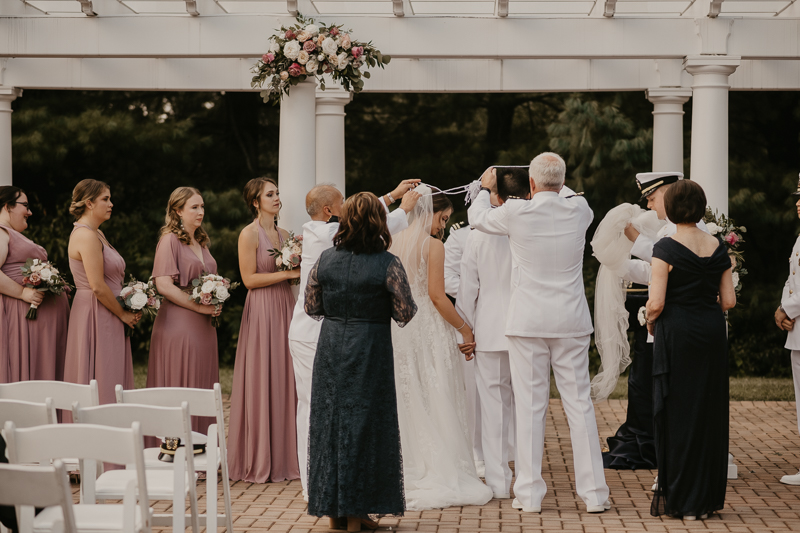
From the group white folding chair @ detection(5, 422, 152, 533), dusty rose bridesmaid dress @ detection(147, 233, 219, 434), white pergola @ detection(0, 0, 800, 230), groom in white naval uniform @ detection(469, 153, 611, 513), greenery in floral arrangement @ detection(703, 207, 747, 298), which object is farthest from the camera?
white pergola @ detection(0, 0, 800, 230)

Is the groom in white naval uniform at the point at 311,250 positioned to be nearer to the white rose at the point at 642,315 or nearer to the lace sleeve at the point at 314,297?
the lace sleeve at the point at 314,297

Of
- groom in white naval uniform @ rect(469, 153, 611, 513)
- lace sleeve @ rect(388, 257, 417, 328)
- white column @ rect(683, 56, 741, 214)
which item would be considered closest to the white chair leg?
lace sleeve @ rect(388, 257, 417, 328)

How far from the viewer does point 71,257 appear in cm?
646

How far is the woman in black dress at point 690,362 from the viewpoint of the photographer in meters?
5.29

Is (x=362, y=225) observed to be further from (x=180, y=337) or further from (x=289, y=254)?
(x=180, y=337)

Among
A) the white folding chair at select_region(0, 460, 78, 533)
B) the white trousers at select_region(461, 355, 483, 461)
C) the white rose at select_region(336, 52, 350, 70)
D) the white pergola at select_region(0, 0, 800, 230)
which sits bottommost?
the white trousers at select_region(461, 355, 483, 461)

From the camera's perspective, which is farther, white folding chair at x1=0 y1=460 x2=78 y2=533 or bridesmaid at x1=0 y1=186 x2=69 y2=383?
bridesmaid at x1=0 y1=186 x2=69 y2=383

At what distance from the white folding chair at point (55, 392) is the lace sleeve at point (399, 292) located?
1636mm

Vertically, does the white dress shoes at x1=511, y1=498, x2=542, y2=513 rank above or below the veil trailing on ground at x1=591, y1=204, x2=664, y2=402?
below

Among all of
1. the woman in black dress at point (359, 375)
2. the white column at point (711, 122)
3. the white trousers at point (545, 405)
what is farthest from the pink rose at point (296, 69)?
the white column at point (711, 122)

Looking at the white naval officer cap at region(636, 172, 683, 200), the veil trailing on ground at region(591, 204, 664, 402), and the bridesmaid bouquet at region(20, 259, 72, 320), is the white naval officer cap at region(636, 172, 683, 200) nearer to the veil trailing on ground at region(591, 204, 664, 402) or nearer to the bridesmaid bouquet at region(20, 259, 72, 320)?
the veil trailing on ground at region(591, 204, 664, 402)

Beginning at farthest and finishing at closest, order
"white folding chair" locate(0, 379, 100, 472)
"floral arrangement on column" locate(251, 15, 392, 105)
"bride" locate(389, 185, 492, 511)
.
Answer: "floral arrangement on column" locate(251, 15, 392, 105) → "bride" locate(389, 185, 492, 511) → "white folding chair" locate(0, 379, 100, 472)

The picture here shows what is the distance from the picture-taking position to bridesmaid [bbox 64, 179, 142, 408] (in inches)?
252

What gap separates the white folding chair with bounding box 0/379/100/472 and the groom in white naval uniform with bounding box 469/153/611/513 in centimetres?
248
